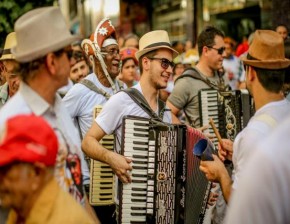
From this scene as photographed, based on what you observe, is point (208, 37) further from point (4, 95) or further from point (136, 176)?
point (136, 176)

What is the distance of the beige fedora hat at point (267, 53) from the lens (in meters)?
3.94

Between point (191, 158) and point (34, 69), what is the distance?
2.14 metres

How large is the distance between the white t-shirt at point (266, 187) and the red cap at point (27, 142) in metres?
0.96

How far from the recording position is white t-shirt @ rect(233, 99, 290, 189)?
3592mm

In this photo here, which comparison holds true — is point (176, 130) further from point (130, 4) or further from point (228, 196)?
point (130, 4)

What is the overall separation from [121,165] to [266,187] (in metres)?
3.06

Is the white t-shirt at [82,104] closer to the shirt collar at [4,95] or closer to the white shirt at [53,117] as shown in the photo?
the shirt collar at [4,95]

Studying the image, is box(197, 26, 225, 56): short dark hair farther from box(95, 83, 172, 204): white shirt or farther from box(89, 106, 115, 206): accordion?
box(95, 83, 172, 204): white shirt

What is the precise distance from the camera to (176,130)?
520cm

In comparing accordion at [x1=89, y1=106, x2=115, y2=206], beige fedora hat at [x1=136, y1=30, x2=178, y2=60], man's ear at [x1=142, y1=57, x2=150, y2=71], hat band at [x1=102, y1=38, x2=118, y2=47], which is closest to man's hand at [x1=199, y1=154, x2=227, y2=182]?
man's ear at [x1=142, y1=57, x2=150, y2=71]

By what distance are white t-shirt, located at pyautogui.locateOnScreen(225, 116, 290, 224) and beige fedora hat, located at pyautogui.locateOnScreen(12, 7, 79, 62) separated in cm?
164

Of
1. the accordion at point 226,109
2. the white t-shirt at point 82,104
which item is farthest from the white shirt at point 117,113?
the accordion at point 226,109

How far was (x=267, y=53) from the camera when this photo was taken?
409 cm

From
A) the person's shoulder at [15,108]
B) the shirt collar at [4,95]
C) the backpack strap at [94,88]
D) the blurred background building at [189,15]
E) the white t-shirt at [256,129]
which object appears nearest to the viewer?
the person's shoulder at [15,108]
